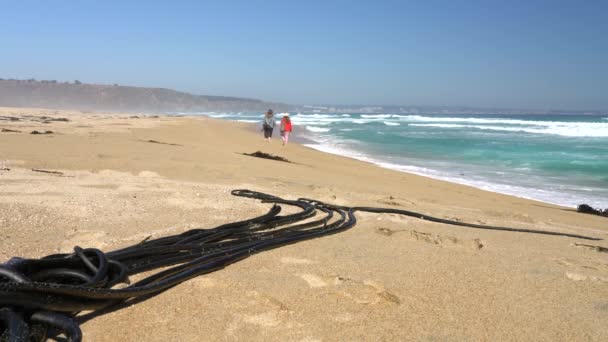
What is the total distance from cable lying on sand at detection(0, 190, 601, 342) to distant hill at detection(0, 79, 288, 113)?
70023 mm

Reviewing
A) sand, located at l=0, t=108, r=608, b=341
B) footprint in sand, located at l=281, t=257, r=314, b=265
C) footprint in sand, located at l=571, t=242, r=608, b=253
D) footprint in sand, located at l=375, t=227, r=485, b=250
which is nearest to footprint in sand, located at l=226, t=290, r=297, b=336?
sand, located at l=0, t=108, r=608, b=341

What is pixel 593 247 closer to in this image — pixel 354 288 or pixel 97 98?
pixel 354 288

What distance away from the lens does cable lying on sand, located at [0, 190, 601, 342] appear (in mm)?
1453

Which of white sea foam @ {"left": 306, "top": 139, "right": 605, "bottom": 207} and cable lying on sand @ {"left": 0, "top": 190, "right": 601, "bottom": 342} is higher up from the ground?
cable lying on sand @ {"left": 0, "top": 190, "right": 601, "bottom": 342}

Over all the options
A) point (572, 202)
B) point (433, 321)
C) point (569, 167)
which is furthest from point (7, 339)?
point (569, 167)

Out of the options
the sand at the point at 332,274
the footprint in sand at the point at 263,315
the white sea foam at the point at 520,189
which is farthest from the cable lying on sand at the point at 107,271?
the white sea foam at the point at 520,189

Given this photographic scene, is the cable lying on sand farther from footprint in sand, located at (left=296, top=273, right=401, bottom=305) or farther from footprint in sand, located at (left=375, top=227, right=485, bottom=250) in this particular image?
footprint in sand, located at (left=296, top=273, right=401, bottom=305)

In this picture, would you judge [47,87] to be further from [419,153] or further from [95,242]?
[95,242]

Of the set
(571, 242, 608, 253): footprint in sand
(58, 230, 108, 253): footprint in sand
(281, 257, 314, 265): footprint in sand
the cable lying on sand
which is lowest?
(571, 242, 608, 253): footprint in sand

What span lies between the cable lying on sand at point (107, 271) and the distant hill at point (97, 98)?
70.0 m

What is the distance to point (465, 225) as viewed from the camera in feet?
12.5

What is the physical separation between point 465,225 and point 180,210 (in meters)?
2.41

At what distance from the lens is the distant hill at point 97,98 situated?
235 ft

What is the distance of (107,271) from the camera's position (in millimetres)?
1893
